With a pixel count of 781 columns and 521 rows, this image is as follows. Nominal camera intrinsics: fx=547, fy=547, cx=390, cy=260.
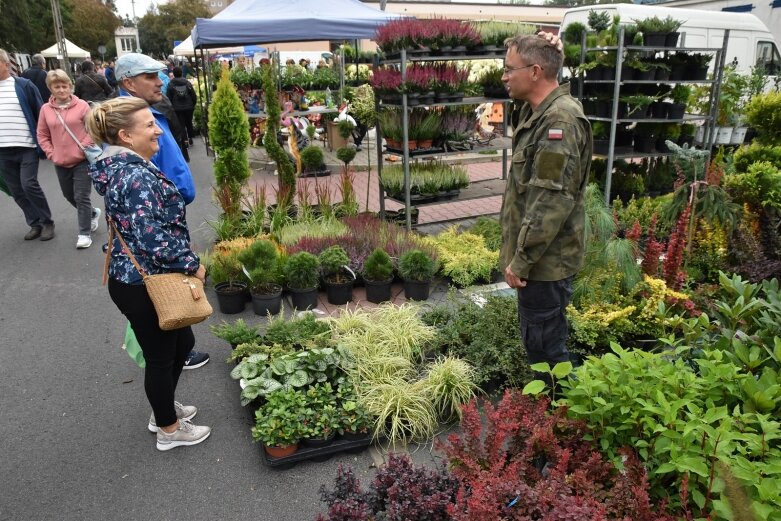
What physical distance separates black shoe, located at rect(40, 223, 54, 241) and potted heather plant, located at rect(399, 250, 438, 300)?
15.8ft

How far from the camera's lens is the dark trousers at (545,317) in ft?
9.05

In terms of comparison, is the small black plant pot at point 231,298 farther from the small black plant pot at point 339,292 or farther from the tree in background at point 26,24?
the tree in background at point 26,24

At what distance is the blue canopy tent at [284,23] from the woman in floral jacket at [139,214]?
6.28m

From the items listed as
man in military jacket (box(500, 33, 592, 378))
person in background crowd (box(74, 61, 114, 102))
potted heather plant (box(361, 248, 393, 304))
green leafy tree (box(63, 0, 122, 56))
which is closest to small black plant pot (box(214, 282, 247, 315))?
potted heather plant (box(361, 248, 393, 304))

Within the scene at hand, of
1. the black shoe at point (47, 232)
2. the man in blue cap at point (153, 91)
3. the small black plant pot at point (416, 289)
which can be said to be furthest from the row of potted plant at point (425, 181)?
the black shoe at point (47, 232)

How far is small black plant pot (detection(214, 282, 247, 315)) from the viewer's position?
4.81 meters

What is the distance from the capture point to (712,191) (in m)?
4.44

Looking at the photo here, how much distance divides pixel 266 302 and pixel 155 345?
1.92 metres

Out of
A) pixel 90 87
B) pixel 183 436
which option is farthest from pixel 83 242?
pixel 90 87

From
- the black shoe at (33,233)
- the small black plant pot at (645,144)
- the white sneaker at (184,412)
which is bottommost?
the white sneaker at (184,412)

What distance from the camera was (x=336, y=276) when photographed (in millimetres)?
5070

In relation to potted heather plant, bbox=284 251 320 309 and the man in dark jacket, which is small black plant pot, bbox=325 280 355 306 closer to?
potted heather plant, bbox=284 251 320 309

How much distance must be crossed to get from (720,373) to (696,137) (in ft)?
24.3

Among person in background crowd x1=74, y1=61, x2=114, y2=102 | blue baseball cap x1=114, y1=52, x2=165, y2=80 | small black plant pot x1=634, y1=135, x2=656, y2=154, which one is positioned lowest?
small black plant pot x1=634, y1=135, x2=656, y2=154
